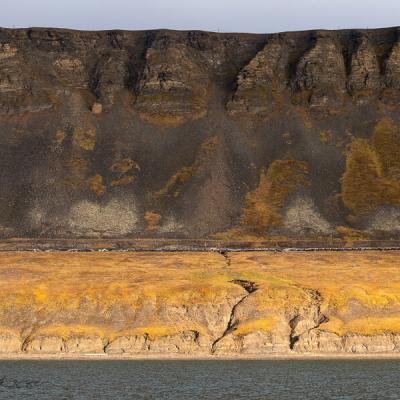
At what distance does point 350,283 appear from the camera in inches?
5256

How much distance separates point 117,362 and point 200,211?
79.3 m

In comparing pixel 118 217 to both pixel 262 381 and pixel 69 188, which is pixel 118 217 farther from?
pixel 262 381

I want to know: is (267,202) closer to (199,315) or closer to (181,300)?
(181,300)

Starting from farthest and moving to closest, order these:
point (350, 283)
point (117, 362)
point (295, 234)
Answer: point (295, 234) < point (350, 283) < point (117, 362)

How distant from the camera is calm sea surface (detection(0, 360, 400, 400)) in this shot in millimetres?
86188

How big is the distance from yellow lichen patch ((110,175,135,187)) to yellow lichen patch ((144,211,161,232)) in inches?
387

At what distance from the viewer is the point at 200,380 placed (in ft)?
314

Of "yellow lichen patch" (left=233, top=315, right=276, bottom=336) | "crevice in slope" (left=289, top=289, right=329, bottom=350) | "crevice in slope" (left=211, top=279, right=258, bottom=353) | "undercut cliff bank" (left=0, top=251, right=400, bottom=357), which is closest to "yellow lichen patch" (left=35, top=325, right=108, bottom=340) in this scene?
"undercut cliff bank" (left=0, top=251, right=400, bottom=357)

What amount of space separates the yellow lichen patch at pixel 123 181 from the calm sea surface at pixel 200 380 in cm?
8640

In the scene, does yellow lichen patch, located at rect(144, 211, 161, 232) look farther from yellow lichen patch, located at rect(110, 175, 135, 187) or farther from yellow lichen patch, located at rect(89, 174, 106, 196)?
yellow lichen patch, located at rect(89, 174, 106, 196)

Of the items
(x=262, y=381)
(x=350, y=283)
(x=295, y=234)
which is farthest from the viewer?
(x=295, y=234)

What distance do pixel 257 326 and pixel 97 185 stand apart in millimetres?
83095

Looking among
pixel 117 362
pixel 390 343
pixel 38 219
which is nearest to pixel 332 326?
pixel 390 343

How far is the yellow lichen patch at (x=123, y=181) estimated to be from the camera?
643 feet
